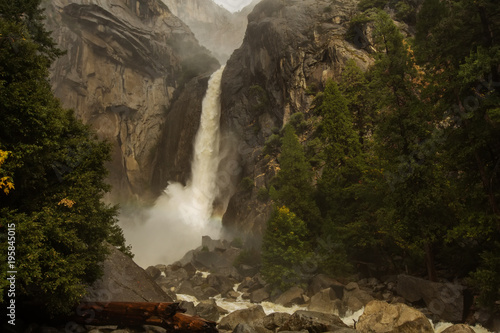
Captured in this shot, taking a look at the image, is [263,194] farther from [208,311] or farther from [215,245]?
[208,311]

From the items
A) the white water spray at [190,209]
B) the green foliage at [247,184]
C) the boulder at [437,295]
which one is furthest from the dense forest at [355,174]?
the white water spray at [190,209]

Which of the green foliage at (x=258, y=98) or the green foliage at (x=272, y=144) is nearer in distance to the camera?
the green foliage at (x=272, y=144)

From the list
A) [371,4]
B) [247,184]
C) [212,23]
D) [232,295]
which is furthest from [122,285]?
[212,23]

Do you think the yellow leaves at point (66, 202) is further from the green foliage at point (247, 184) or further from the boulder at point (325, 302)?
the green foliage at point (247, 184)

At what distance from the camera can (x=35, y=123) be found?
10.9 meters

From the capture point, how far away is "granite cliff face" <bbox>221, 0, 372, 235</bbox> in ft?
135

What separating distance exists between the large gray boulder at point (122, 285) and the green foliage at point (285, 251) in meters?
10.3

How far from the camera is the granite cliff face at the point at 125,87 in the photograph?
6494 cm

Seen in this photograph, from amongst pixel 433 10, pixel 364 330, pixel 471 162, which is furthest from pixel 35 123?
pixel 433 10

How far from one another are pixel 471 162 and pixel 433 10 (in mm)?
8670

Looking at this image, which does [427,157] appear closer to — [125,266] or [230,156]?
[125,266]

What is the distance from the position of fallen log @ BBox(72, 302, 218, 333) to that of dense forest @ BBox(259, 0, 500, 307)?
12217mm

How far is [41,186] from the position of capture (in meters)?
11.8

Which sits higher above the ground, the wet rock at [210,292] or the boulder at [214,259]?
the boulder at [214,259]
